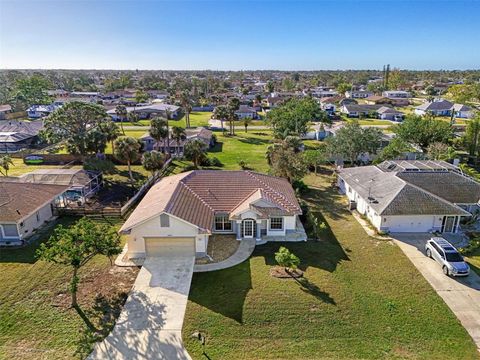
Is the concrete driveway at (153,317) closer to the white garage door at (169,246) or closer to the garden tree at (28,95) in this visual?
the white garage door at (169,246)

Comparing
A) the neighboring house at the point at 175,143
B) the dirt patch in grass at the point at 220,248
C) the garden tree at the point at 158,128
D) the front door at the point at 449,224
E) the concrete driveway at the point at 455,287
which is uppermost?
the garden tree at the point at 158,128

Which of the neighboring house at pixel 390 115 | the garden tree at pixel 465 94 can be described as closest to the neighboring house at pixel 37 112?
the neighboring house at pixel 390 115

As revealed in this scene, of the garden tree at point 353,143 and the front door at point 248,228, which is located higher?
the garden tree at point 353,143

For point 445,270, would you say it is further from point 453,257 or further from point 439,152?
point 439,152

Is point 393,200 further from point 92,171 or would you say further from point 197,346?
point 92,171

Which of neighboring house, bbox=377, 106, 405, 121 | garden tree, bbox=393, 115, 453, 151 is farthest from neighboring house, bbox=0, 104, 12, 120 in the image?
neighboring house, bbox=377, 106, 405, 121

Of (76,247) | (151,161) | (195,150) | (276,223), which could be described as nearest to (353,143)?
(195,150)

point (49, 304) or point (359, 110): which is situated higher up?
point (359, 110)
